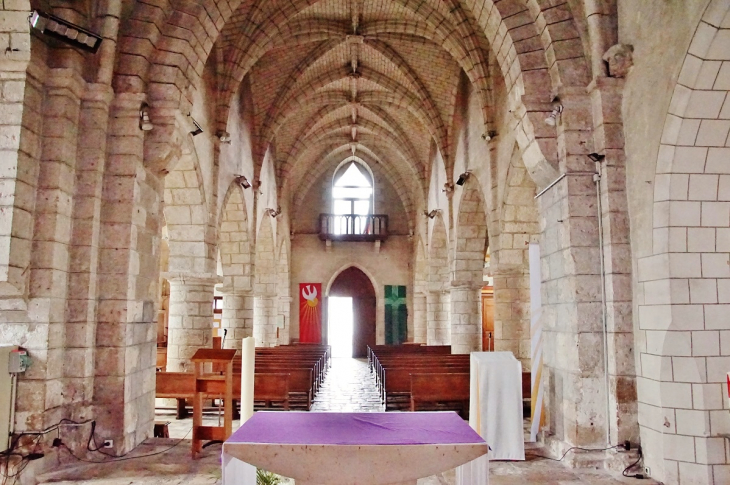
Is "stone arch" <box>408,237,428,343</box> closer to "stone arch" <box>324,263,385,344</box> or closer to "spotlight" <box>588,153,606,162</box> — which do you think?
"stone arch" <box>324,263,385,344</box>

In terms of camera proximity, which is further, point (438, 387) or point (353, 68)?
point (353, 68)

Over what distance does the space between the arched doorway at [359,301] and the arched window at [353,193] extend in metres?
1.63

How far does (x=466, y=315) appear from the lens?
451 inches

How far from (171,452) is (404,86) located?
9.94 m

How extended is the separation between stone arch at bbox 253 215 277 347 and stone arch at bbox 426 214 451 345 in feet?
14.0

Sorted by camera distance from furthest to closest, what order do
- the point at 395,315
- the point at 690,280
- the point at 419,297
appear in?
the point at 395,315 < the point at 419,297 < the point at 690,280

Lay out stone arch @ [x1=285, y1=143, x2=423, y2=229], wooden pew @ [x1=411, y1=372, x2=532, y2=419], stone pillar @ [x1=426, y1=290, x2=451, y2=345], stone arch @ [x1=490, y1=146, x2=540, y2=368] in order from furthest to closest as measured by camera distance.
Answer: stone arch @ [x1=285, y1=143, x2=423, y2=229]
stone pillar @ [x1=426, y1=290, x2=451, y2=345]
stone arch @ [x1=490, y1=146, x2=540, y2=368]
wooden pew @ [x1=411, y1=372, x2=532, y2=419]

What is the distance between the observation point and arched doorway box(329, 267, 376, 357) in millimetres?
19609

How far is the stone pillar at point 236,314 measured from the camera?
37.8 feet

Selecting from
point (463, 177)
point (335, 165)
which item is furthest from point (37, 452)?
point (335, 165)

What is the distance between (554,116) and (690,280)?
1990 mm

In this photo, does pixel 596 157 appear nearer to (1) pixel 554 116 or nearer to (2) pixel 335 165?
(1) pixel 554 116

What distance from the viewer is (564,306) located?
5312 millimetres

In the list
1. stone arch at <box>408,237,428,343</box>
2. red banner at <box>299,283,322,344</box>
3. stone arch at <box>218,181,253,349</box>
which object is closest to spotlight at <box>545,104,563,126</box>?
stone arch at <box>218,181,253,349</box>
